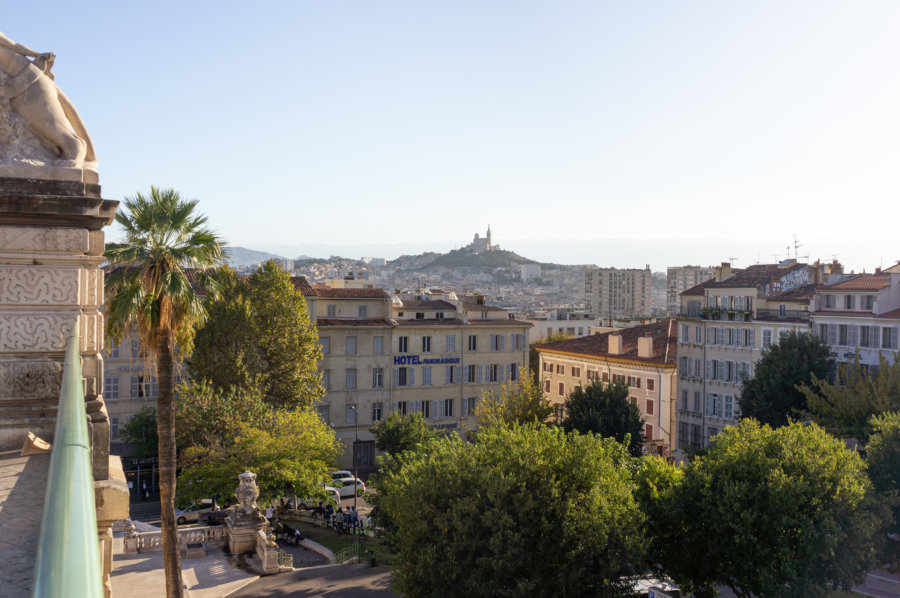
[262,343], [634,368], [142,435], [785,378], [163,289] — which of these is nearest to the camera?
[163,289]

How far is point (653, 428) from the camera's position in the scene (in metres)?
59.2

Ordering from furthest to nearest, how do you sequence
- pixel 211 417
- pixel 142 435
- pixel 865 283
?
pixel 865 283 < pixel 142 435 < pixel 211 417

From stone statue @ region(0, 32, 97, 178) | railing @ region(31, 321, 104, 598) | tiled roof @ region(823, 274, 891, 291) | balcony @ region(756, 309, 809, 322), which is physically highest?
stone statue @ region(0, 32, 97, 178)

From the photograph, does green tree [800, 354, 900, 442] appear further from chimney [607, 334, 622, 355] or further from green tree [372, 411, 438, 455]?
chimney [607, 334, 622, 355]

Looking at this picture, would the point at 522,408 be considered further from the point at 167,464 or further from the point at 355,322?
the point at 167,464

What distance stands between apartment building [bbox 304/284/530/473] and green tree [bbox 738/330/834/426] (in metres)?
18.7

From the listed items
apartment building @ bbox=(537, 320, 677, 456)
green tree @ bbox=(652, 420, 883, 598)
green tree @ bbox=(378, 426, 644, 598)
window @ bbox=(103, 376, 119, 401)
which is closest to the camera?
green tree @ bbox=(378, 426, 644, 598)

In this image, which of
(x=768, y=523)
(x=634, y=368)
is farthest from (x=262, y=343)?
(x=634, y=368)

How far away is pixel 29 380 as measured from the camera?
661cm

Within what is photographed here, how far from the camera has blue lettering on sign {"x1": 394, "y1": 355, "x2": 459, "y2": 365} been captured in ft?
186

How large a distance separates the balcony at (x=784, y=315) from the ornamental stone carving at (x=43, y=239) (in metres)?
50.5

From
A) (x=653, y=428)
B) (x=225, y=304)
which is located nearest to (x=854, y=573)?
(x=225, y=304)

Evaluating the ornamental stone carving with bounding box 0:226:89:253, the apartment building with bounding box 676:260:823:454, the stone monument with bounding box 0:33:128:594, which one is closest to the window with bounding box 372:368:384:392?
the apartment building with bounding box 676:260:823:454

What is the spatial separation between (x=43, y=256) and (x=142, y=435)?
4177 cm
